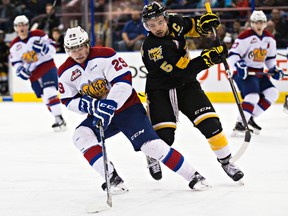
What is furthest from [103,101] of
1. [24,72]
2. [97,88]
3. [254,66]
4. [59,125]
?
[24,72]

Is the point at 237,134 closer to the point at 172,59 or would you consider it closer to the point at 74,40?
the point at 172,59

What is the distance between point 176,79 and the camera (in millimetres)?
4172

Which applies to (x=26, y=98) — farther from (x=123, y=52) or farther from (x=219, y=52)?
(x=219, y=52)

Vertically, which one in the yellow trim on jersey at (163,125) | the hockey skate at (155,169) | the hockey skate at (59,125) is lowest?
the hockey skate at (59,125)

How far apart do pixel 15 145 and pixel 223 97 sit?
12.1 ft

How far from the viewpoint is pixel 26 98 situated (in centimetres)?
1048

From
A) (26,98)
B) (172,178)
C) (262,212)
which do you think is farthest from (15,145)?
(26,98)

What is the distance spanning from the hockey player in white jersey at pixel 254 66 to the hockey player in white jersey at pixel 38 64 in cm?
193

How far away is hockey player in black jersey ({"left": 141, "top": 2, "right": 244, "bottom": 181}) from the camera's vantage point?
4055 millimetres

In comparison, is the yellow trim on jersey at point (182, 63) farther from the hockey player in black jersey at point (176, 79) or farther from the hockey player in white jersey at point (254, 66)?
the hockey player in white jersey at point (254, 66)

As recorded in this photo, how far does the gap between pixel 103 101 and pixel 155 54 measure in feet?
1.76

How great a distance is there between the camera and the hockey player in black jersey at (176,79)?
4.05 meters

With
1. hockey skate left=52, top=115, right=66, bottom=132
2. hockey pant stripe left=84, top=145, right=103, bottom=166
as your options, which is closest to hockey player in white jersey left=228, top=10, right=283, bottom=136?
hockey skate left=52, top=115, right=66, bottom=132

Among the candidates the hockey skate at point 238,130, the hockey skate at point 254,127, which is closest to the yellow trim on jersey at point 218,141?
the hockey skate at point 238,130
